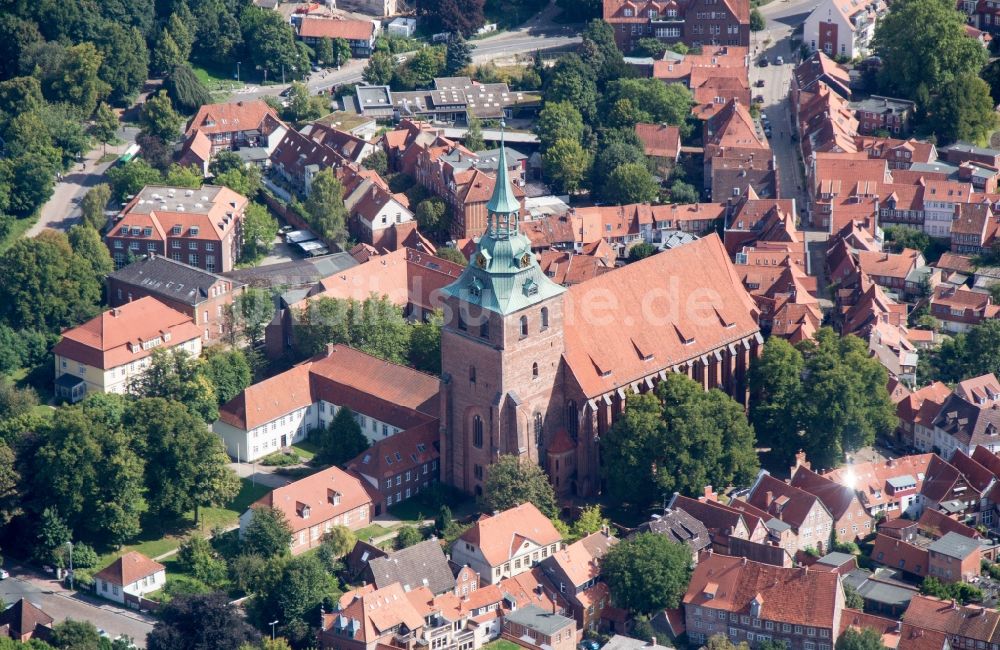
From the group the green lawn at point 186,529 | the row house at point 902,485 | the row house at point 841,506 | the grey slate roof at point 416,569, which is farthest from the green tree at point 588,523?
the green lawn at point 186,529

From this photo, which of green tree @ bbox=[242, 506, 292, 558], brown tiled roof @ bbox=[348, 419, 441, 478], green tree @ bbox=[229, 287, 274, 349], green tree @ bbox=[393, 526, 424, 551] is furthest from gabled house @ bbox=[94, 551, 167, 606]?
green tree @ bbox=[229, 287, 274, 349]

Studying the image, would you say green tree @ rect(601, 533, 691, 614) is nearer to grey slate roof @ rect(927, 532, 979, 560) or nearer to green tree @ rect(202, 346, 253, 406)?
grey slate roof @ rect(927, 532, 979, 560)

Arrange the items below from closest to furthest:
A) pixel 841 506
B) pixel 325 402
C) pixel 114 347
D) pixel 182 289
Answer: pixel 841 506, pixel 325 402, pixel 114 347, pixel 182 289

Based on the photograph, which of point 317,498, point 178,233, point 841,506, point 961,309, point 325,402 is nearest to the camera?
point 317,498

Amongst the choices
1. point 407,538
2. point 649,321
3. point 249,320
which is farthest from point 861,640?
point 249,320

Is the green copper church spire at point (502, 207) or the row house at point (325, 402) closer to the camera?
the green copper church spire at point (502, 207)

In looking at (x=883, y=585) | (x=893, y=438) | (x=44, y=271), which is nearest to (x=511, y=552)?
(x=883, y=585)

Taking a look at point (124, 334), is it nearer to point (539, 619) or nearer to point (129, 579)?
point (129, 579)

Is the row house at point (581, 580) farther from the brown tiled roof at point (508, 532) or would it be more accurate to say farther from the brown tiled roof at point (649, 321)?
the brown tiled roof at point (649, 321)
